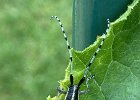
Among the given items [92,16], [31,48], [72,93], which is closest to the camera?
[92,16]

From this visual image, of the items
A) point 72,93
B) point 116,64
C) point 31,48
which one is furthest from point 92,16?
point 31,48

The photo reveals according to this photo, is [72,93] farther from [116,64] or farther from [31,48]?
[31,48]

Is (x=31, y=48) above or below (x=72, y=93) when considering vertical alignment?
above

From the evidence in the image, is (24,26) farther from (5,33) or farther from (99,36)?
(99,36)

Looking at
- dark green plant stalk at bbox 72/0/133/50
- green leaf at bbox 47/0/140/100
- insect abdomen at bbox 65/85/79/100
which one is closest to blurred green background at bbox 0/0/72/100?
insect abdomen at bbox 65/85/79/100

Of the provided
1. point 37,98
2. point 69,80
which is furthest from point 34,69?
point 69,80

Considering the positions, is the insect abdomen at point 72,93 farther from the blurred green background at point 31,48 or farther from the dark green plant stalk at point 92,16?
the blurred green background at point 31,48

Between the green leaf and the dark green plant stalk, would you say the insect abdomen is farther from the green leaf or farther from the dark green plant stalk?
the dark green plant stalk

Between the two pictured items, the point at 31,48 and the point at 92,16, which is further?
the point at 31,48
